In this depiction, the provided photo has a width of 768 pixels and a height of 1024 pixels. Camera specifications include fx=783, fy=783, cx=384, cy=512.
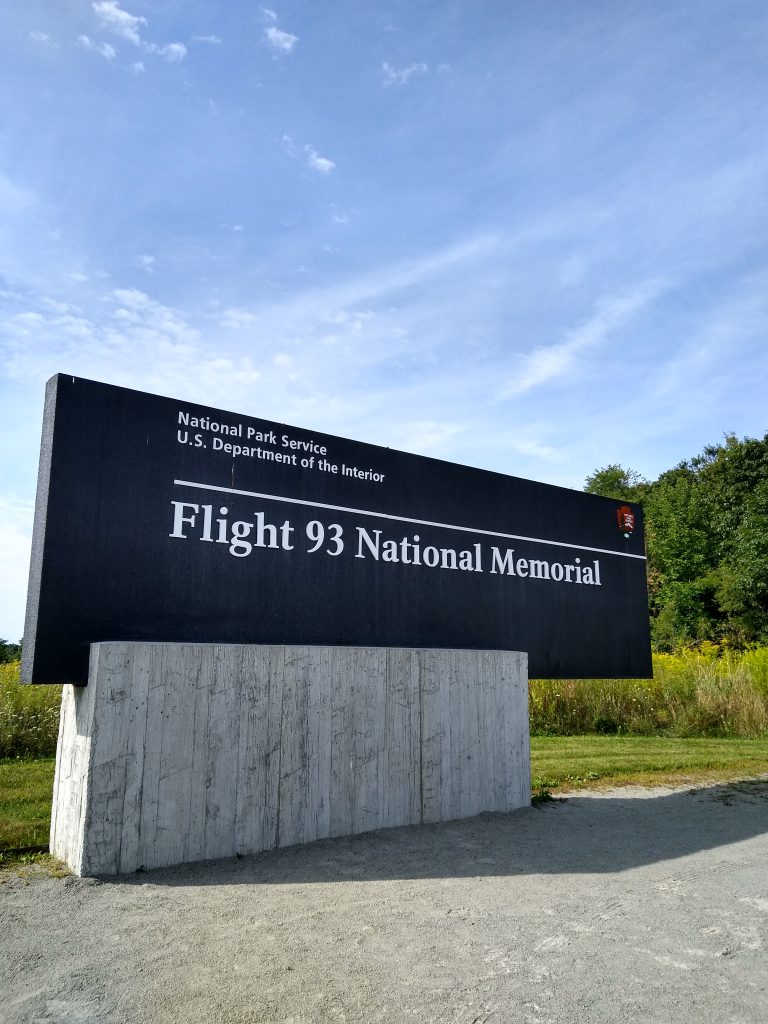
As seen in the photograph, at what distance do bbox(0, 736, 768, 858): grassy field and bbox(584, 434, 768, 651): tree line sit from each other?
67.6ft

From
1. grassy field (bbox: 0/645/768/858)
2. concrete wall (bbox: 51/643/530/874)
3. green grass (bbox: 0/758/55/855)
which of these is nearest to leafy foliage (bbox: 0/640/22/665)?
grassy field (bbox: 0/645/768/858)

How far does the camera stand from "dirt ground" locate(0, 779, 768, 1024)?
330 cm

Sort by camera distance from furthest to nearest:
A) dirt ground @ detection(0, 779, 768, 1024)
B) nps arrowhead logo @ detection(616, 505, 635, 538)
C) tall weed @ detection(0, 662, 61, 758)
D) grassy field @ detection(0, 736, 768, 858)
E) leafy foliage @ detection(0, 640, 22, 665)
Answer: leafy foliage @ detection(0, 640, 22, 665)
nps arrowhead logo @ detection(616, 505, 635, 538)
tall weed @ detection(0, 662, 61, 758)
grassy field @ detection(0, 736, 768, 858)
dirt ground @ detection(0, 779, 768, 1024)

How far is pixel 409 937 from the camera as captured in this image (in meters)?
4.09

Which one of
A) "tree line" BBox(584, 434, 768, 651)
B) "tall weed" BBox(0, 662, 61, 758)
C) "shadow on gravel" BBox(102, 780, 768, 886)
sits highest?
"tree line" BBox(584, 434, 768, 651)

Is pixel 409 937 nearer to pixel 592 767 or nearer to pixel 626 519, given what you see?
pixel 592 767

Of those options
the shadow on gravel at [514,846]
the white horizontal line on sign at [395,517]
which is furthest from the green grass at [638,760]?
the white horizontal line on sign at [395,517]

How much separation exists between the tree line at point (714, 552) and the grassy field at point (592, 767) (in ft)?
67.6

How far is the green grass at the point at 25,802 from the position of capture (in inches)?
243

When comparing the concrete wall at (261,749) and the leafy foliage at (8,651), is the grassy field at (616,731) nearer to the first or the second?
the concrete wall at (261,749)

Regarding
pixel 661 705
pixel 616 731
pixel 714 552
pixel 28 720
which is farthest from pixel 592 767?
pixel 714 552

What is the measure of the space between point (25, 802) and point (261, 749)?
9.22ft

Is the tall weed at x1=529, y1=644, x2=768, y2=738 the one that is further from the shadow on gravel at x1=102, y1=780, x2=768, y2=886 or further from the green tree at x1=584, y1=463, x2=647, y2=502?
the green tree at x1=584, y1=463, x2=647, y2=502

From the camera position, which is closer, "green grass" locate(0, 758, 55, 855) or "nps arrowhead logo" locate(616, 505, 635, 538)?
"green grass" locate(0, 758, 55, 855)
